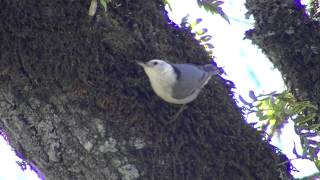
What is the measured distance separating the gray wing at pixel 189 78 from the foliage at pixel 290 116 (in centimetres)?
28

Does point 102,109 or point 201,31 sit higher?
point 201,31

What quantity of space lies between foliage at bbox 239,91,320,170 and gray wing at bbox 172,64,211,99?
11.2 inches

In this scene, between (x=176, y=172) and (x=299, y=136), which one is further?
(x=299, y=136)

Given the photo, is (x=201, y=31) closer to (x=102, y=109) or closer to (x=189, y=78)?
(x=189, y=78)

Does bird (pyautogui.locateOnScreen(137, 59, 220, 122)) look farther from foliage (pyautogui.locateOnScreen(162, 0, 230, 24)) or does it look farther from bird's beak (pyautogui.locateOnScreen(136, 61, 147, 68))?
foliage (pyautogui.locateOnScreen(162, 0, 230, 24))

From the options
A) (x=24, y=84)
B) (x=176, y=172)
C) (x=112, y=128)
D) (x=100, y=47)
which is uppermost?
(x=100, y=47)

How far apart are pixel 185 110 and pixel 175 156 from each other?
243 mm

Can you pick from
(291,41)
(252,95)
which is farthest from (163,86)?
(291,41)

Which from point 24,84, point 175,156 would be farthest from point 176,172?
point 24,84

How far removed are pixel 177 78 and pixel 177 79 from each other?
0.02m

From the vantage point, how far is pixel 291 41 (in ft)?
9.21

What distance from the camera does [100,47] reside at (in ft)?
7.14

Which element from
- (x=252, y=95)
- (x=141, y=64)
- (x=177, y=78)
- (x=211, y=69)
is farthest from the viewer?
(x=252, y=95)

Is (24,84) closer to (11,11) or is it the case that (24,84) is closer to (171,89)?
(11,11)
